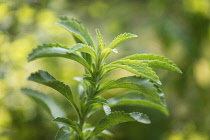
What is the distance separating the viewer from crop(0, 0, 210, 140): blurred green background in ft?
4.12

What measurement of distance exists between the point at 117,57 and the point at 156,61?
1.29m

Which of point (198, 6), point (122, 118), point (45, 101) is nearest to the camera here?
point (122, 118)

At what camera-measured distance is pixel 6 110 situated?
1.20 m

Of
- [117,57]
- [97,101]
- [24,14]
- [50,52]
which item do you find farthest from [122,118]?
[117,57]

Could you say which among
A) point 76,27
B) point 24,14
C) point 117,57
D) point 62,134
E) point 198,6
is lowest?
point 62,134

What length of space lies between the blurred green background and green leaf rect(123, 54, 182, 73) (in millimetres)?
621

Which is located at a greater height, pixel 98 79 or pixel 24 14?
pixel 24 14

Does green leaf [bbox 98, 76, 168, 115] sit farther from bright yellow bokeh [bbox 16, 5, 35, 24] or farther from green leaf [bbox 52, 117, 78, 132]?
bright yellow bokeh [bbox 16, 5, 35, 24]

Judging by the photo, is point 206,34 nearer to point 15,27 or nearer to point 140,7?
point 140,7

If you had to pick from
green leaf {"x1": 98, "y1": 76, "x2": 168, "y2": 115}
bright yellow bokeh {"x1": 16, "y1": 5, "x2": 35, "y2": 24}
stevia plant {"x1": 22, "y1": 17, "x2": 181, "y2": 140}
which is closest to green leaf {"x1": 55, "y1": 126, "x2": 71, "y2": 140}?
stevia plant {"x1": 22, "y1": 17, "x2": 181, "y2": 140}

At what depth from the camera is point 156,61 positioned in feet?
1.83

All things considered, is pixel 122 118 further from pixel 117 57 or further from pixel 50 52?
pixel 117 57

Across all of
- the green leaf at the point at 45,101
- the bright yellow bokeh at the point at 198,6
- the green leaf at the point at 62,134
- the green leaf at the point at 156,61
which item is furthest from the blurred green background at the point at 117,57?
the green leaf at the point at 156,61

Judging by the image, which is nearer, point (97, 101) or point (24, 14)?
point (97, 101)
